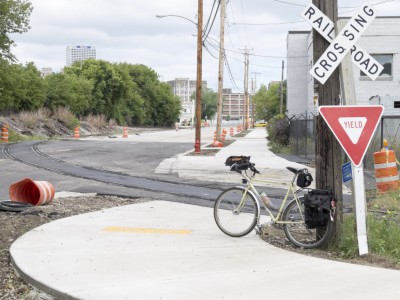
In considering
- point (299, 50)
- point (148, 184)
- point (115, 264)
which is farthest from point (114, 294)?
point (299, 50)

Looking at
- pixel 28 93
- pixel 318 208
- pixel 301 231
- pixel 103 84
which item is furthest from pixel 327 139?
pixel 103 84

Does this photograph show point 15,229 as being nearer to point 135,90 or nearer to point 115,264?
point 115,264

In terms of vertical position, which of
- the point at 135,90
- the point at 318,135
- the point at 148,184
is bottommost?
the point at 148,184

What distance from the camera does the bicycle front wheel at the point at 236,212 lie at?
714 cm

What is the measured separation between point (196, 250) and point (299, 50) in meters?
41.8

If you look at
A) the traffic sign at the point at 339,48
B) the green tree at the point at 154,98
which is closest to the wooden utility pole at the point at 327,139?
the traffic sign at the point at 339,48

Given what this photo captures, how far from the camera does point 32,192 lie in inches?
412

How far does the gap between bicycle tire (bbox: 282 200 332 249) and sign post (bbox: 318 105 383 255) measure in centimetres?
44

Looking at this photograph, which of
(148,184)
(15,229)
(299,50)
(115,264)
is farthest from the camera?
(299,50)

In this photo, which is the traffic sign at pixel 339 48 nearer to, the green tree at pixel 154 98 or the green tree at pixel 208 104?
the green tree at pixel 154 98

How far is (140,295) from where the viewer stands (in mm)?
4805

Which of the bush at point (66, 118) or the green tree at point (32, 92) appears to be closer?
the green tree at point (32, 92)

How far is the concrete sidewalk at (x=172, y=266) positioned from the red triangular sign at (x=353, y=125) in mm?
1382

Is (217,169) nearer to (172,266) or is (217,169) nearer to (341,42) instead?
(341,42)
